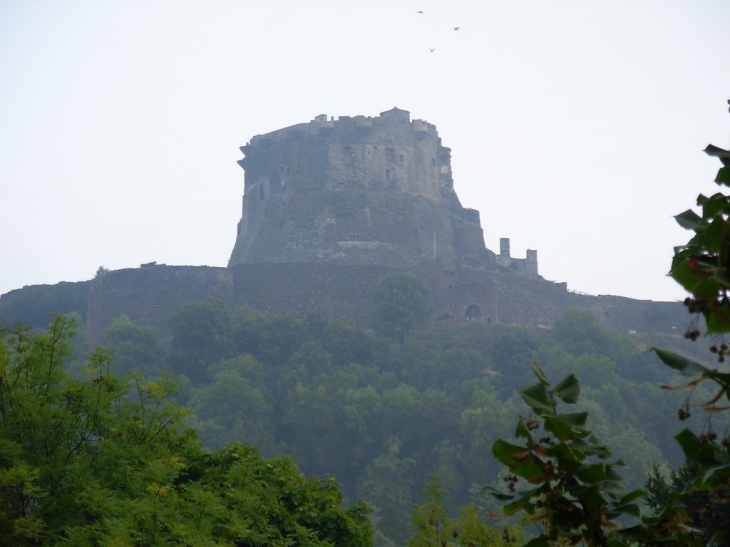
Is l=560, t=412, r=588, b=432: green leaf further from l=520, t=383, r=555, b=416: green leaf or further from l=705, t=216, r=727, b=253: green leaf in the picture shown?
l=705, t=216, r=727, b=253: green leaf

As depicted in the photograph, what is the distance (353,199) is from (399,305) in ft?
30.2

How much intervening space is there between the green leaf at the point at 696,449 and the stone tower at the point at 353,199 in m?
48.6

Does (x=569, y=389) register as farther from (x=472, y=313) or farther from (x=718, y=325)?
(x=472, y=313)

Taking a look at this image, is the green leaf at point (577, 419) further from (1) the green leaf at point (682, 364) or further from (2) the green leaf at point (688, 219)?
(2) the green leaf at point (688, 219)

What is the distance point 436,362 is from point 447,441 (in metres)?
6.92

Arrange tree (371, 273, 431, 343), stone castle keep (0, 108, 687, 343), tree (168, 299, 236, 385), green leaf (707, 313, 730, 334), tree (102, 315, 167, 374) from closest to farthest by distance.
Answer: green leaf (707, 313, 730, 334) < tree (102, 315, 167, 374) < tree (168, 299, 236, 385) < tree (371, 273, 431, 343) < stone castle keep (0, 108, 687, 343)

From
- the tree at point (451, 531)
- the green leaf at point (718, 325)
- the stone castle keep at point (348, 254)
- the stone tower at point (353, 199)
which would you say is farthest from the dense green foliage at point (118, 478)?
the stone tower at point (353, 199)

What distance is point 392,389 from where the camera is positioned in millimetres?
44562

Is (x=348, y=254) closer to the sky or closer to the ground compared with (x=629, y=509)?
closer to the sky

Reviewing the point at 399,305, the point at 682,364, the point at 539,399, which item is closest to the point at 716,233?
the point at 682,364

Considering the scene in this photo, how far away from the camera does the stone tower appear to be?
176ft

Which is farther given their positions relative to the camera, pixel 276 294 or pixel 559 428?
pixel 276 294

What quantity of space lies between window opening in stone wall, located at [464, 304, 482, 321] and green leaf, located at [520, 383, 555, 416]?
159ft

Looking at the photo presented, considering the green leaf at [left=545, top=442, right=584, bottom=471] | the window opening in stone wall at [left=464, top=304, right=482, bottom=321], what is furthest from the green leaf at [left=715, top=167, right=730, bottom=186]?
the window opening in stone wall at [left=464, top=304, right=482, bottom=321]
